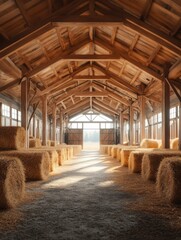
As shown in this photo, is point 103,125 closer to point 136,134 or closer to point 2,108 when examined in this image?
point 136,134

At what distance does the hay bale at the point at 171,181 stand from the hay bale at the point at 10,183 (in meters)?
2.35

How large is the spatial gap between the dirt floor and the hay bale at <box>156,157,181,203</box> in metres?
0.15

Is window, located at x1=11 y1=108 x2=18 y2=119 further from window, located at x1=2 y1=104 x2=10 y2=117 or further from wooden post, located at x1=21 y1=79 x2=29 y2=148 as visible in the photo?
wooden post, located at x1=21 y1=79 x2=29 y2=148

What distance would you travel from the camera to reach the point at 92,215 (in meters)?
3.79

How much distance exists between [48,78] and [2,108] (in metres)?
2.61

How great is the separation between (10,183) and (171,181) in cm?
243

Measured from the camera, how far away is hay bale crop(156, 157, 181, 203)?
4.42m

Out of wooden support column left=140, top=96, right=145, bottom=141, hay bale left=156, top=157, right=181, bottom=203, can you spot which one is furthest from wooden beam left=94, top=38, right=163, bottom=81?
hay bale left=156, top=157, right=181, bottom=203

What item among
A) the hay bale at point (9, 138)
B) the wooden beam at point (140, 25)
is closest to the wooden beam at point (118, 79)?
the wooden beam at point (140, 25)

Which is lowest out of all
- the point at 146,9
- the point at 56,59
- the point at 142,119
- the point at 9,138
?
the point at 9,138

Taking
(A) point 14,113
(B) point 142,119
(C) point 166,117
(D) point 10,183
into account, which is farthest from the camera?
(A) point 14,113

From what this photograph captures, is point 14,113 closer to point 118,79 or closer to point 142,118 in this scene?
point 118,79

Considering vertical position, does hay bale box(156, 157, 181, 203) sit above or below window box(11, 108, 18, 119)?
below

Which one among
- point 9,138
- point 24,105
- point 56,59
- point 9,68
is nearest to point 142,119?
point 56,59
